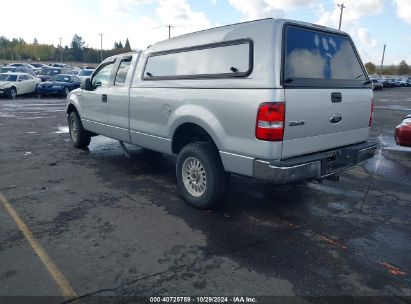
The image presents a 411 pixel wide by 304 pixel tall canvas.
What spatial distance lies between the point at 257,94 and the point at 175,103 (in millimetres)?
1465

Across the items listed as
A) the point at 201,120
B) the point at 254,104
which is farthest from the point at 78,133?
the point at 254,104

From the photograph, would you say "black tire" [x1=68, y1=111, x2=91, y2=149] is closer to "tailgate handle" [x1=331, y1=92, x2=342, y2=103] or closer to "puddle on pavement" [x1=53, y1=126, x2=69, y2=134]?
"puddle on pavement" [x1=53, y1=126, x2=69, y2=134]

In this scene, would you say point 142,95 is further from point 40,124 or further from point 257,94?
point 40,124

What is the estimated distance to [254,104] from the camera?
3.70 m

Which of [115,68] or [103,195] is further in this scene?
[115,68]

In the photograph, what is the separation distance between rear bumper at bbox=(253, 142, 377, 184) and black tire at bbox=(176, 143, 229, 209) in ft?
2.21

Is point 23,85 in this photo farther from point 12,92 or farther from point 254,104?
point 254,104

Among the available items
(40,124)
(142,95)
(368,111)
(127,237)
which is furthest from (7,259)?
(40,124)

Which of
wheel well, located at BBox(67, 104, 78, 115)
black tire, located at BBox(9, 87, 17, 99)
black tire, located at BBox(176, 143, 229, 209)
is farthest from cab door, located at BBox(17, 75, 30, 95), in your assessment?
black tire, located at BBox(176, 143, 229, 209)

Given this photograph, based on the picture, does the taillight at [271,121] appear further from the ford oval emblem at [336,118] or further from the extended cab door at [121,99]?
the extended cab door at [121,99]

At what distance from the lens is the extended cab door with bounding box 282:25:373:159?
3.76m

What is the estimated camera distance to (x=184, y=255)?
349cm

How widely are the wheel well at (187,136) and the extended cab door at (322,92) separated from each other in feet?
3.94

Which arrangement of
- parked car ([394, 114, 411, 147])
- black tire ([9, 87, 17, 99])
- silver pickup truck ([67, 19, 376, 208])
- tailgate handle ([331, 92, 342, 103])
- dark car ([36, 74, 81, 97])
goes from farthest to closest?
dark car ([36, 74, 81, 97])
black tire ([9, 87, 17, 99])
parked car ([394, 114, 411, 147])
tailgate handle ([331, 92, 342, 103])
silver pickup truck ([67, 19, 376, 208])
